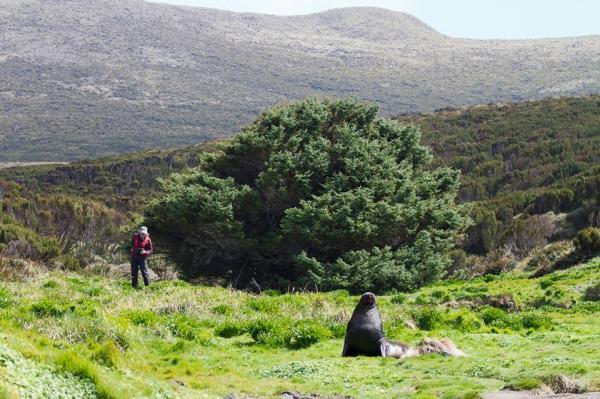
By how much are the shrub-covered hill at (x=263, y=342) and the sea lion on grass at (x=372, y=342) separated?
416 millimetres

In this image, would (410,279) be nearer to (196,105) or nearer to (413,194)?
(413,194)

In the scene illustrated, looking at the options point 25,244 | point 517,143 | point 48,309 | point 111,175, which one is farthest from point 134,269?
point 111,175

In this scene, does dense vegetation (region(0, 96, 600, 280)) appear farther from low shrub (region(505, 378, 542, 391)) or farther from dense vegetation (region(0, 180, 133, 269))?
low shrub (region(505, 378, 542, 391))

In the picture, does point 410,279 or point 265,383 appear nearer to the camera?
point 265,383

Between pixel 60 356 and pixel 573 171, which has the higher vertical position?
pixel 60 356

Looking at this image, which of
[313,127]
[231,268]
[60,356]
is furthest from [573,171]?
[60,356]

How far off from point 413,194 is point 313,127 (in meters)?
5.31

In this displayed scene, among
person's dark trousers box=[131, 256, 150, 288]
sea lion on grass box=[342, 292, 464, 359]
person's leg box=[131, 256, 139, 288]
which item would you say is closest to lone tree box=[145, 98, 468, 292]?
person's dark trousers box=[131, 256, 150, 288]

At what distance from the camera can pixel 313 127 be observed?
1177 inches

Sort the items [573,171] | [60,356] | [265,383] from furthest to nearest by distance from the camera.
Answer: [573,171]
[265,383]
[60,356]

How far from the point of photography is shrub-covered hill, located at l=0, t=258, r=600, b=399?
23.4 feet

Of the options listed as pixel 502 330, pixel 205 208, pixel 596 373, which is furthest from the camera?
pixel 205 208

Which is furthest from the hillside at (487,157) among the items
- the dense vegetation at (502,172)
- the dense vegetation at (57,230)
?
the dense vegetation at (57,230)

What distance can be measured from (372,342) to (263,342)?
226 cm
